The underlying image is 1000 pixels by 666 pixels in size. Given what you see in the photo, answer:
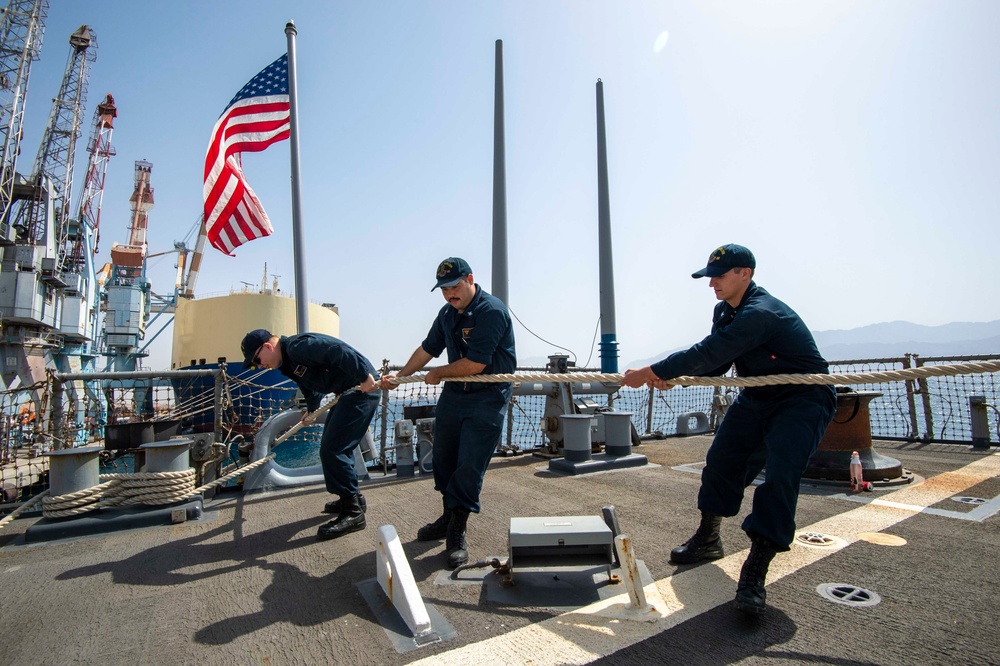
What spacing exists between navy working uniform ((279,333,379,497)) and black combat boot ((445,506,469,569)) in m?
0.93

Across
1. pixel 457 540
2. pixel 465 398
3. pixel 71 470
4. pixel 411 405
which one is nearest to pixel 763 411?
pixel 465 398

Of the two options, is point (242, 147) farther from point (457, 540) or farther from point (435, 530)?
point (457, 540)

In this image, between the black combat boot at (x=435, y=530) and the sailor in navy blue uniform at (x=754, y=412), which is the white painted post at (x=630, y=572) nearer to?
the sailor in navy blue uniform at (x=754, y=412)

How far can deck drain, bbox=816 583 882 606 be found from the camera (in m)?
2.03

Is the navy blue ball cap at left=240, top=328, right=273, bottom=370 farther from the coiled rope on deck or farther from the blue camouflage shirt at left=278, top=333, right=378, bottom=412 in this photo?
the coiled rope on deck

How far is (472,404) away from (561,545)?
1025 mm

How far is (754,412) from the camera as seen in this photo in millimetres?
2410

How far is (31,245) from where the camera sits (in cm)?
2886

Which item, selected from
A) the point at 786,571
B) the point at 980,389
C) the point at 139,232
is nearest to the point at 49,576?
the point at 786,571

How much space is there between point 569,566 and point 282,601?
1325 mm

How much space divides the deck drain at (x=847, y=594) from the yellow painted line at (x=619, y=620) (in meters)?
0.19

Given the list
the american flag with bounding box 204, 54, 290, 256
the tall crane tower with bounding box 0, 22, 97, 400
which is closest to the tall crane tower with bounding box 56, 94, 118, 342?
the tall crane tower with bounding box 0, 22, 97, 400

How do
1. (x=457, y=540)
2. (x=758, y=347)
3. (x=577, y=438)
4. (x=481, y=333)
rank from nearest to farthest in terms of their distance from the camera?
(x=758, y=347) → (x=457, y=540) → (x=481, y=333) → (x=577, y=438)

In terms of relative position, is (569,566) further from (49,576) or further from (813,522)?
(49,576)
